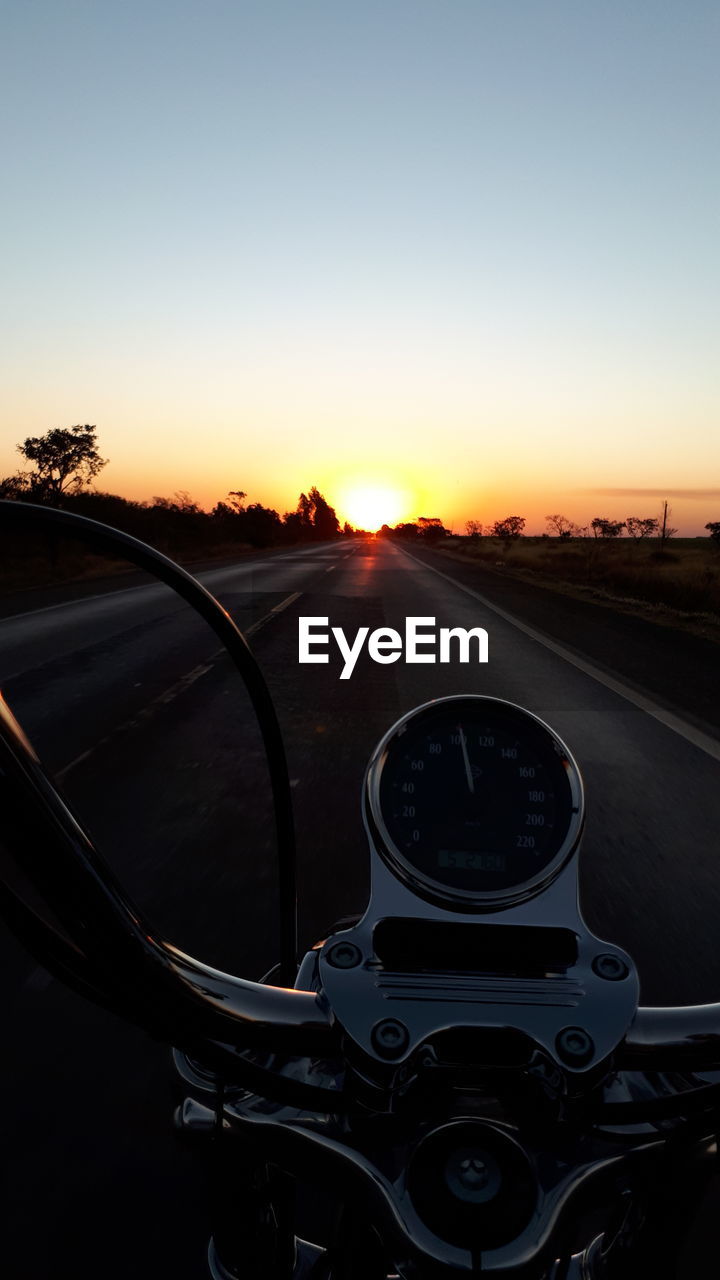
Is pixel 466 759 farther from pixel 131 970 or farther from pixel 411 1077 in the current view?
pixel 131 970

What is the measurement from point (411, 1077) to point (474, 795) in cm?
57

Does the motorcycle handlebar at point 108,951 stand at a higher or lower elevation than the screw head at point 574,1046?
higher

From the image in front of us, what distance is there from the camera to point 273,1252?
43.7 inches

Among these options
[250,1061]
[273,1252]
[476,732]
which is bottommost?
[273,1252]

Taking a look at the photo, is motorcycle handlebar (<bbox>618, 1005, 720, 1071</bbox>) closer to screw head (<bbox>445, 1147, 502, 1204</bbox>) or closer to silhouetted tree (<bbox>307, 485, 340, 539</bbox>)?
screw head (<bbox>445, 1147, 502, 1204</bbox>)

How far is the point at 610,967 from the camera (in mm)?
1132

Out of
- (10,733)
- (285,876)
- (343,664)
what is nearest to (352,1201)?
(285,876)

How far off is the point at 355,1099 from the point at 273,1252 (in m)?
0.27

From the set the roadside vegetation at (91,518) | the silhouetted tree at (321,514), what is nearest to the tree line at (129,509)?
the roadside vegetation at (91,518)

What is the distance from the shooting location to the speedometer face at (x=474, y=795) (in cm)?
142

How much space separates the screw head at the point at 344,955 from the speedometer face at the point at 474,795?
0.21 meters

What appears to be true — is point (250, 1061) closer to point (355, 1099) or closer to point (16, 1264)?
point (355, 1099)

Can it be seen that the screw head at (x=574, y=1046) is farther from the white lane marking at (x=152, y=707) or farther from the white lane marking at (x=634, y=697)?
the white lane marking at (x=634, y=697)

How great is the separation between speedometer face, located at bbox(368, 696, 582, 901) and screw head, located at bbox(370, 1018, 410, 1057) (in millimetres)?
328
